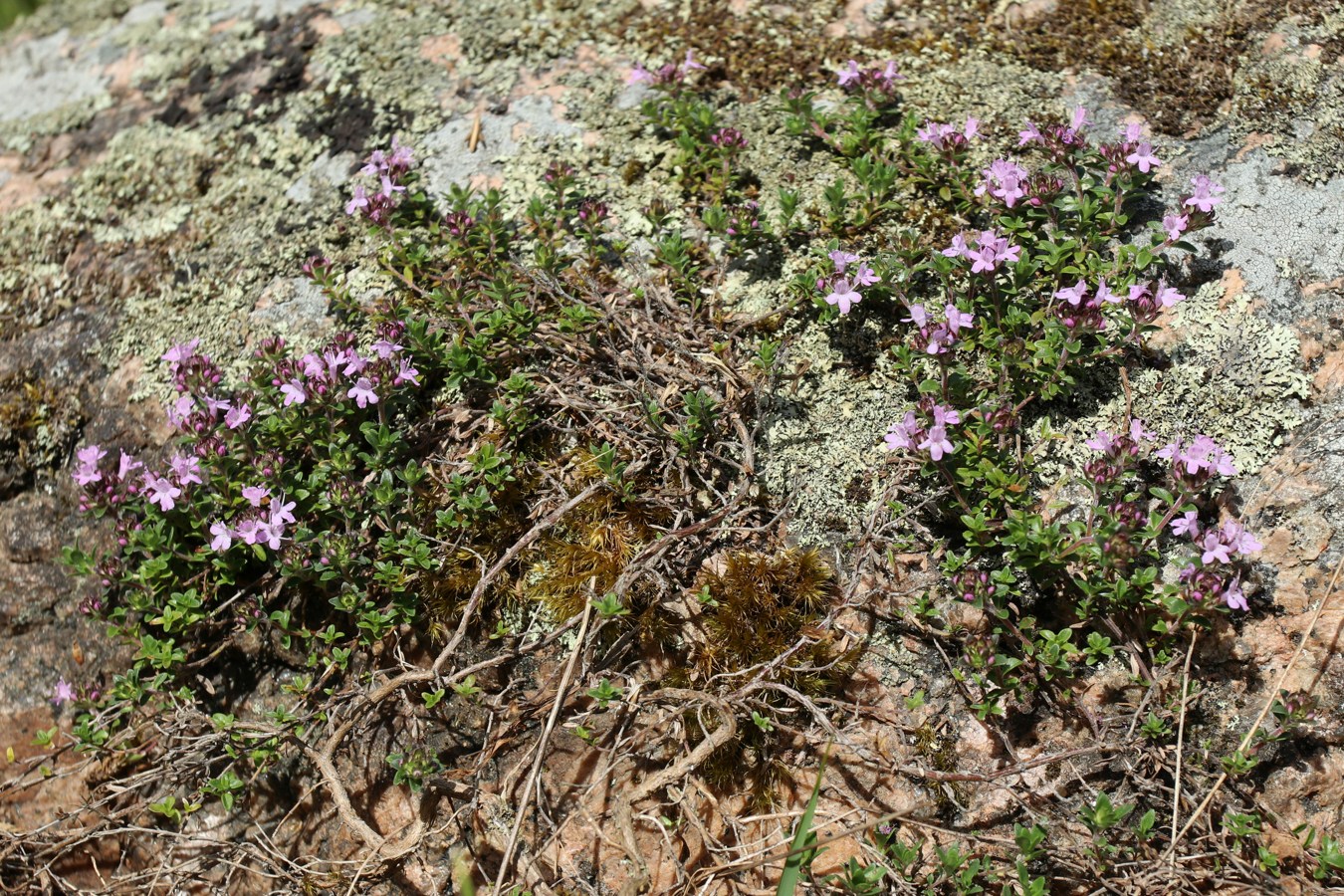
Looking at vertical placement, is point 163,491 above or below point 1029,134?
below

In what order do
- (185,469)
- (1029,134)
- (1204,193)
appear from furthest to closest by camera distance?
(1029,134), (185,469), (1204,193)

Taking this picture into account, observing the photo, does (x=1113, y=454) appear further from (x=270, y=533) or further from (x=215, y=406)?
(x=215, y=406)

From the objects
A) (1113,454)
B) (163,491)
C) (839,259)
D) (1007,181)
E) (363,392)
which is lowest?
(163,491)

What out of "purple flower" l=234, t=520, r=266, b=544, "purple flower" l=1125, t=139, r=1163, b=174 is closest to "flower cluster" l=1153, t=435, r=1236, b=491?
"purple flower" l=1125, t=139, r=1163, b=174

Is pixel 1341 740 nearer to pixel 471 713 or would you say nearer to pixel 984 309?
pixel 984 309

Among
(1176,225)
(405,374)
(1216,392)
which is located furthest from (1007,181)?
(405,374)

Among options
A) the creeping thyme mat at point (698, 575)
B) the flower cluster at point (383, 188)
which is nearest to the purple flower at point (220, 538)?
the creeping thyme mat at point (698, 575)
